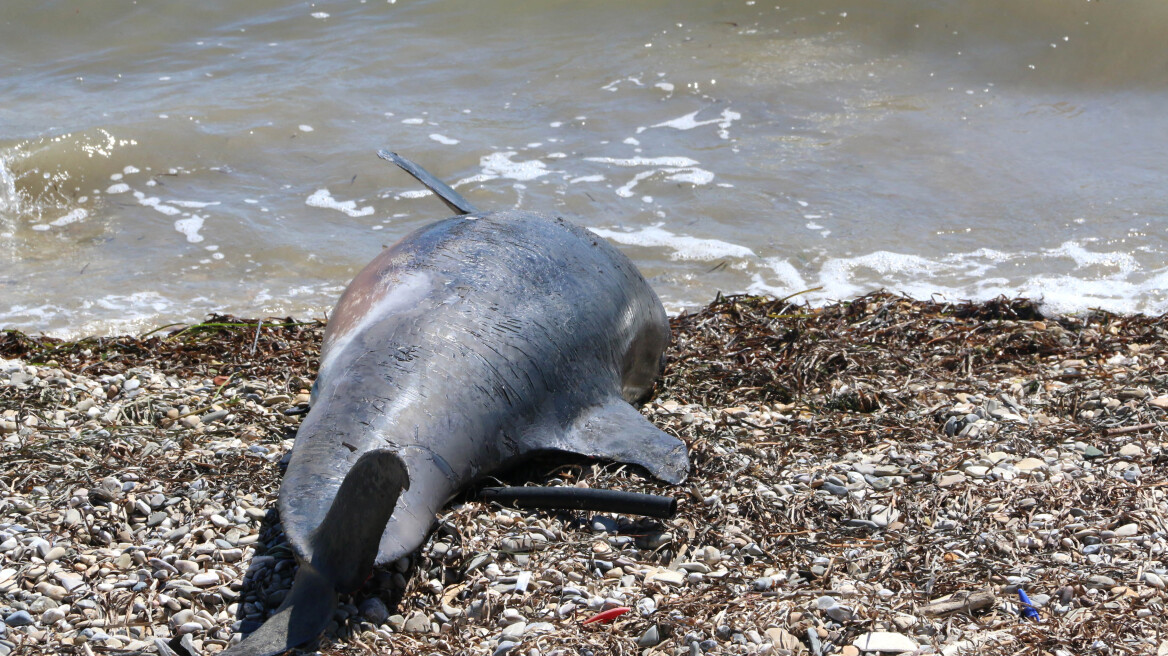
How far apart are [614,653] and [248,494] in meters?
1.46

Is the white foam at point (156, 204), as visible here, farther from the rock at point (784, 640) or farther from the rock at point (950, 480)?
the rock at point (784, 640)

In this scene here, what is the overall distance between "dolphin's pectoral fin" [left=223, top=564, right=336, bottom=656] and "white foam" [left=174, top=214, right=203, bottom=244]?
573 centimetres

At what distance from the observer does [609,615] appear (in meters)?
2.93

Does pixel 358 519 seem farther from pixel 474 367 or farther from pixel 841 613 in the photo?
pixel 841 613

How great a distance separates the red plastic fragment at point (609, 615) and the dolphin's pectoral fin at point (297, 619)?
695 mm

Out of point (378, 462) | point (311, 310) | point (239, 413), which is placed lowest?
point (311, 310)

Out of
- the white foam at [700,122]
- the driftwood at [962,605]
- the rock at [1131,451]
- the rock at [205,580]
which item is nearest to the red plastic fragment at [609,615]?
the driftwood at [962,605]

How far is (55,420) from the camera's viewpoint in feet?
13.7

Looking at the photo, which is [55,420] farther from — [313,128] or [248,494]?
[313,128]

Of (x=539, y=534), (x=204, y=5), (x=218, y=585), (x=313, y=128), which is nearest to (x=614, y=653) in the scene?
(x=539, y=534)

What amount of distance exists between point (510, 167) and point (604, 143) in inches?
42.0

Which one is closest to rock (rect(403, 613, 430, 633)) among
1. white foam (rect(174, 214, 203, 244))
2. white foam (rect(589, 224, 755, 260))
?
white foam (rect(589, 224, 755, 260))

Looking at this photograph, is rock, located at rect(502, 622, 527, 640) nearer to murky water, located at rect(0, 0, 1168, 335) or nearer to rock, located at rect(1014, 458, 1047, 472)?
rock, located at rect(1014, 458, 1047, 472)

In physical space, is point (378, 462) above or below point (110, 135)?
above
